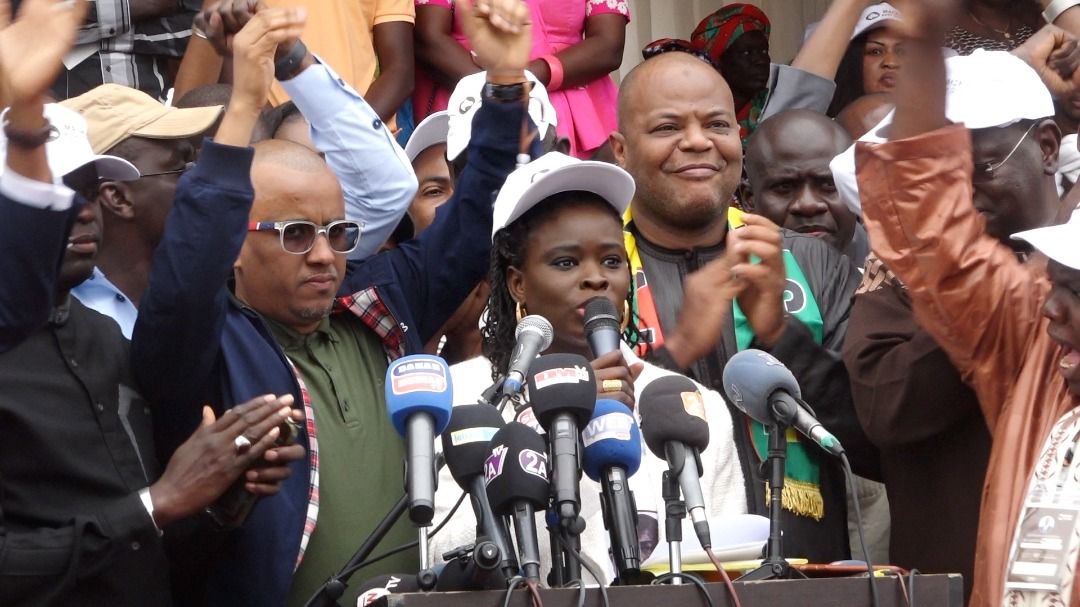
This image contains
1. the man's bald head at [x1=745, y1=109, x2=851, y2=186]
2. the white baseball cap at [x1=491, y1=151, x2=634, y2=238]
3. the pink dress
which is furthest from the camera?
the pink dress

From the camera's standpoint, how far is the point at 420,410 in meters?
3.45

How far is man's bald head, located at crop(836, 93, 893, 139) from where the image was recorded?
7.21 meters

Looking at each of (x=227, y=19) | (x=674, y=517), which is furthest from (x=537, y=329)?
(x=227, y=19)

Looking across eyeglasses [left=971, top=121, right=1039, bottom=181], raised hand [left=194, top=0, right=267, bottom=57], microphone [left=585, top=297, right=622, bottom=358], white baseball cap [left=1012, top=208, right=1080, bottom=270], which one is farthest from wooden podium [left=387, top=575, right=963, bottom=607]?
raised hand [left=194, top=0, right=267, bottom=57]

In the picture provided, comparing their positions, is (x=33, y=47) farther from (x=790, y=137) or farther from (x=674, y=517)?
(x=790, y=137)

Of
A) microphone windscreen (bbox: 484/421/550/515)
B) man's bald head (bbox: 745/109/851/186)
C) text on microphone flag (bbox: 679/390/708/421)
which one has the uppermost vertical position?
man's bald head (bbox: 745/109/851/186)

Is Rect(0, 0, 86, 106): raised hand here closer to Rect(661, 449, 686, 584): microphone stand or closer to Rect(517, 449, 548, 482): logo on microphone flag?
Rect(517, 449, 548, 482): logo on microphone flag

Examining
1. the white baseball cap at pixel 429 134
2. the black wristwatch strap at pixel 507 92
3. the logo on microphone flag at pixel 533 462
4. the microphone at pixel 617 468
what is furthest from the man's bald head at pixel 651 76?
the logo on microphone flag at pixel 533 462

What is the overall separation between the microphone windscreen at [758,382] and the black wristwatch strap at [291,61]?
218 cm

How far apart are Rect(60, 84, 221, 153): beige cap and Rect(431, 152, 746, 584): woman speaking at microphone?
1099 mm

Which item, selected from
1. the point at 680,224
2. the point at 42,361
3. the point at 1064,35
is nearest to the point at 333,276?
the point at 42,361

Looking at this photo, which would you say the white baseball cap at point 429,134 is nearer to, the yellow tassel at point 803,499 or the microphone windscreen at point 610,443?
the yellow tassel at point 803,499

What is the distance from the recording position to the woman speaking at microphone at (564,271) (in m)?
4.79

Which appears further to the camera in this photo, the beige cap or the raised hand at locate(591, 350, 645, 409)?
the beige cap
